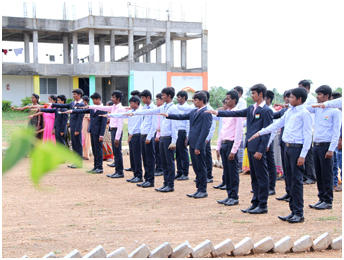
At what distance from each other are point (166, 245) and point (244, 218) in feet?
7.54

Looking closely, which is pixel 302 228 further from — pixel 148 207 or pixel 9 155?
pixel 9 155

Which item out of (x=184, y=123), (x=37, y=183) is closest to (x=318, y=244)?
(x=37, y=183)

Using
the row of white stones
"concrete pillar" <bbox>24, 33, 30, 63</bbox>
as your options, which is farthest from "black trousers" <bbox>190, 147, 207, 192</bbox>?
"concrete pillar" <bbox>24, 33, 30, 63</bbox>

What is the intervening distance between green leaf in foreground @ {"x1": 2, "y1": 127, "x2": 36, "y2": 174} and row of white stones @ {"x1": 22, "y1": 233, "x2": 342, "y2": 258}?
3.37 m

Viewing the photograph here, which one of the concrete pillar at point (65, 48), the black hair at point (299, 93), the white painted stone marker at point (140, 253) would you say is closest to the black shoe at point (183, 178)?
the black hair at point (299, 93)

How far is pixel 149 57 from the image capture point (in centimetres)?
3681

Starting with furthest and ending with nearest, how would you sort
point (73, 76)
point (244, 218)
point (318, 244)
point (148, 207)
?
point (73, 76) → point (148, 207) → point (244, 218) → point (318, 244)

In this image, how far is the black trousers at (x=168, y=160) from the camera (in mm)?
8281

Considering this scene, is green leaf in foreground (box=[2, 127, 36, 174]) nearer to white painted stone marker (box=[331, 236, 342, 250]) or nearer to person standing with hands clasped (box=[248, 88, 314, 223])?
white painted stone marker (box=[331, 236, 342, 250])

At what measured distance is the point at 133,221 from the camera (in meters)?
6.03

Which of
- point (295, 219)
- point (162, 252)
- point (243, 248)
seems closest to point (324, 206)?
point (295, 219)

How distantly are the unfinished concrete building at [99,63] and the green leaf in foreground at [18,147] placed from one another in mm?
32165

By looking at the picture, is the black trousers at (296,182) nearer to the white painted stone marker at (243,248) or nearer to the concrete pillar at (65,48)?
the white painted stone marker at (243,248)

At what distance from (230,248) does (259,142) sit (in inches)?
92.4
